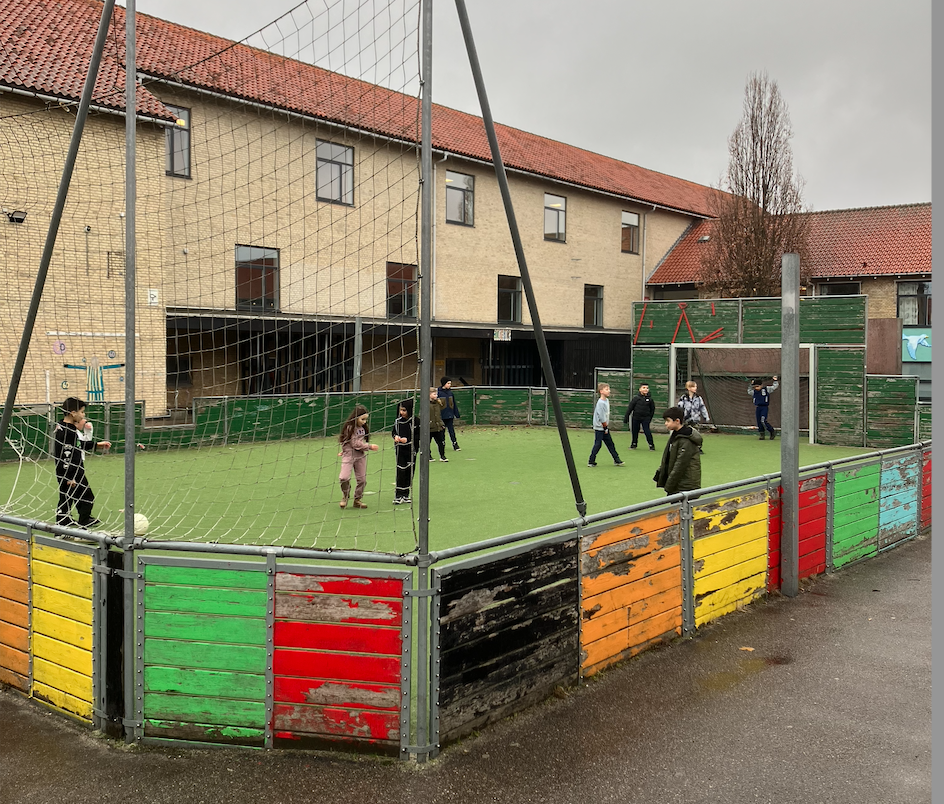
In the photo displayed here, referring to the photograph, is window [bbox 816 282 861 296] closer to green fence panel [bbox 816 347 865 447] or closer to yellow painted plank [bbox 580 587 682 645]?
green fence panel [bbox 816 347 865 447]

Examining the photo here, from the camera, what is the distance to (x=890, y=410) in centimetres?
2161

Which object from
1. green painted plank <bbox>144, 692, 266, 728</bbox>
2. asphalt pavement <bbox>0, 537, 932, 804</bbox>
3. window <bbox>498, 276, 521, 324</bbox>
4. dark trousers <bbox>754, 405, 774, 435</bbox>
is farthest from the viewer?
window <bbox>498, 276, 521, 324</bbox>

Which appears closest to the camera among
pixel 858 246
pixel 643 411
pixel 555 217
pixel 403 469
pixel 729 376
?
pixel 403 469

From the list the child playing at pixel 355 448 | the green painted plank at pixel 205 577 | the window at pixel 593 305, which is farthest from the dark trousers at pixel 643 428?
the green painted plank at pixel 205 577

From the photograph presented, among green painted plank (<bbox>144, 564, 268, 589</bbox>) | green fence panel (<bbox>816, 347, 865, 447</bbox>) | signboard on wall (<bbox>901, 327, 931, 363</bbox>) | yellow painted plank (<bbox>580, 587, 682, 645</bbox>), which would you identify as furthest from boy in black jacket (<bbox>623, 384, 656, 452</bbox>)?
signboard on wall (<bbox>901, 327, 931, 363</bbox>)

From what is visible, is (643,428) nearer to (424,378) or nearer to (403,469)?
(403,469)

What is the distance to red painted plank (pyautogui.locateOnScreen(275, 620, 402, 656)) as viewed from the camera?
4.94 metres

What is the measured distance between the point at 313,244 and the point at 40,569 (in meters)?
16.0

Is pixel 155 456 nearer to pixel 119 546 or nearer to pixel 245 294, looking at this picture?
pixel 245 294

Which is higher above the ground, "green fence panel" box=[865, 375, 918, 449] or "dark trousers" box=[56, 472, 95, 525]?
"green fence panel" box=[865, 375, 918, 449]

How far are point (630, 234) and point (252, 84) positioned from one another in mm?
28588

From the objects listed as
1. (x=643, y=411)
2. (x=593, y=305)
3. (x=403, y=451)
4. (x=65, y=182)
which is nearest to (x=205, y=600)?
Answer: (x=65, y=182)

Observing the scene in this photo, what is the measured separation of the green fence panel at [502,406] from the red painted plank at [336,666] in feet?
76.1

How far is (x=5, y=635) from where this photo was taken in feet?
19.5
